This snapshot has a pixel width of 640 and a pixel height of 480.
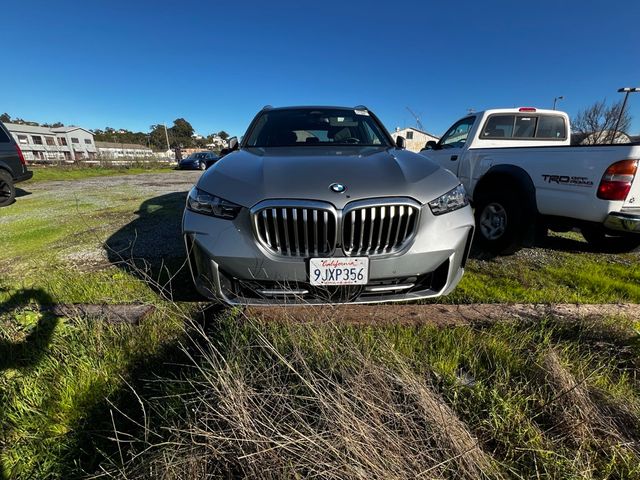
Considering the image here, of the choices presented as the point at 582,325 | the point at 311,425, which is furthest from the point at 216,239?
the point at 582,325

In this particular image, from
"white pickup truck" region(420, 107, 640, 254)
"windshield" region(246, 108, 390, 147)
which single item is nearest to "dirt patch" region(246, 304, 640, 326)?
"white pickup truck" region(420, 107, 640, 254)

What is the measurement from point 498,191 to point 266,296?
3113 mm

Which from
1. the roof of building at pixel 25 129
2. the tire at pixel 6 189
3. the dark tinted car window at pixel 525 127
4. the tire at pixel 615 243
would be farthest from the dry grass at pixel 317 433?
the roof of building at pixel 25 129

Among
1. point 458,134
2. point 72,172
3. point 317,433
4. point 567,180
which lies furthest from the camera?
point 72,172

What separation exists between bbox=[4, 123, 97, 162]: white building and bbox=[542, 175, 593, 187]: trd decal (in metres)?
59.7

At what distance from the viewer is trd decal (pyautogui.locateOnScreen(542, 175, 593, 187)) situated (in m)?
2.78

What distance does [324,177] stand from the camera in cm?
200

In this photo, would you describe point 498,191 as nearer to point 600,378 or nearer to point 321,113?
point 321,113

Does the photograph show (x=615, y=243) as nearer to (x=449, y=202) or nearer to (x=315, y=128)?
(x=449, y=202)

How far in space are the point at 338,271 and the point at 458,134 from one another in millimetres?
4690

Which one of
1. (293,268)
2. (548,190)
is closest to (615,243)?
(548,190)

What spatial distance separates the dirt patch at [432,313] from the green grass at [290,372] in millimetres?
97

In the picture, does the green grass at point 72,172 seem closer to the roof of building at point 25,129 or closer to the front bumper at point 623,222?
the front bumper at point 623,222

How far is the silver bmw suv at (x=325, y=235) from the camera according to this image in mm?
1831
